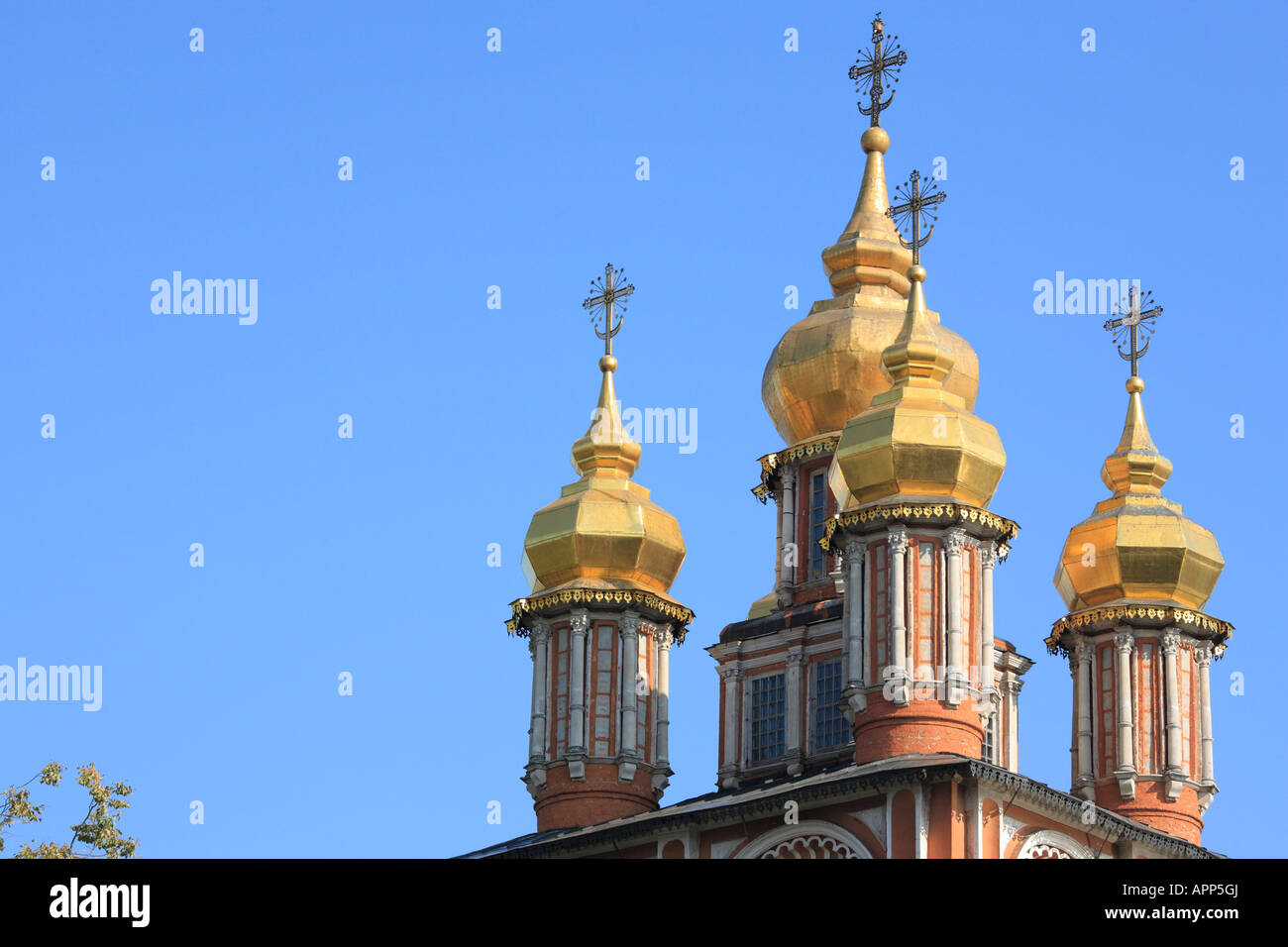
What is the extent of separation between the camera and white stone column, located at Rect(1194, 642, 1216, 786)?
168ft

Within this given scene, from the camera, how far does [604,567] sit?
51.7m

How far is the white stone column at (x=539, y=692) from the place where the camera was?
50938mm

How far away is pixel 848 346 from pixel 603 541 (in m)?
5.85

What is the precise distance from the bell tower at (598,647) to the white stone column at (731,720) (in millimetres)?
1115

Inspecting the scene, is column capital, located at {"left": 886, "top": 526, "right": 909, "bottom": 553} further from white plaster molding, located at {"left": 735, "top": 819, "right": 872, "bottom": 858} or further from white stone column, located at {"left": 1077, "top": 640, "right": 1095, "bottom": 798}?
white stone column, located at {"left": 1077, "top": 640, "right": 1095, "bottom": 798}

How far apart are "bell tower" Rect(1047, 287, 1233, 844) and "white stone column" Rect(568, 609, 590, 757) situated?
8.55 meters

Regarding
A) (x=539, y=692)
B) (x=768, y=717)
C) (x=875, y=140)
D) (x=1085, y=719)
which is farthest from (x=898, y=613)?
(x=875, y=140)

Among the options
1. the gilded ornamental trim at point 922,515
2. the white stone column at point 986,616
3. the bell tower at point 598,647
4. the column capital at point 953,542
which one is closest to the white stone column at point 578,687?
the bell tower at point 598,647

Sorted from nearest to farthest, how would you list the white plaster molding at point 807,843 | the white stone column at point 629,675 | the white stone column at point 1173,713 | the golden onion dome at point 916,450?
the white plaster molding at point 807,843 → the golden onion dome at point 916,450 → the white stone column at point 629,675 → the white stone column at point 1173,713

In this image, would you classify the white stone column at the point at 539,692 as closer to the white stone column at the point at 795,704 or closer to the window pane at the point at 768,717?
the window pane at the point at 768,717

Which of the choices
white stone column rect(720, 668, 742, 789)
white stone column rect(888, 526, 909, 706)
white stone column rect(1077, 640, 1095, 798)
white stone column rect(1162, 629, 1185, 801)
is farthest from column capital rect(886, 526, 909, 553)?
white stone column rect(1162, 629, 1185, 801)
